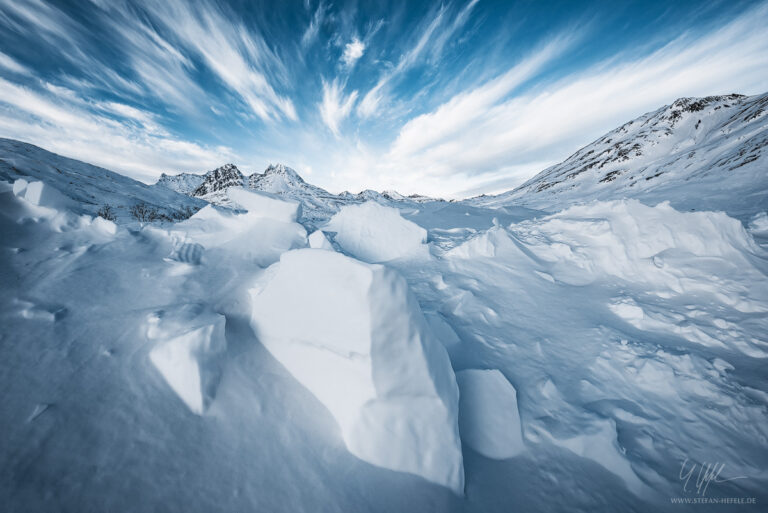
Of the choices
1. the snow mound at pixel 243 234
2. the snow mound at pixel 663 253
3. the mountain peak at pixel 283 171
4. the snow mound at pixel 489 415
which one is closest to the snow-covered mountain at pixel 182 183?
the mountain peak at pixel 283 171

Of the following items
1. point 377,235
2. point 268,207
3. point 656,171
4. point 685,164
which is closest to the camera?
point 268,207

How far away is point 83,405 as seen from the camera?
219 centimetres

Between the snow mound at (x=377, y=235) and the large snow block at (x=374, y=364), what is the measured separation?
14.5 feet

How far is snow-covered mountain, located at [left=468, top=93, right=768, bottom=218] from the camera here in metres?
12.7

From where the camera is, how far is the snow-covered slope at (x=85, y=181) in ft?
71.6

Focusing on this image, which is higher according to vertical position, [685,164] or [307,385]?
[685,164]

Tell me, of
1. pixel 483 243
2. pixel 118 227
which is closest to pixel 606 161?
pixel 483 243

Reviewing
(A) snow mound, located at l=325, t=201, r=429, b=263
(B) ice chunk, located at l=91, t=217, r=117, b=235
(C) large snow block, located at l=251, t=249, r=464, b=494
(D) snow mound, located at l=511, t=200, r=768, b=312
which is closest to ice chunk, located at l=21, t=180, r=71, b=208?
(B) ice chunk, located at l=91, t=217, r=117, b=235

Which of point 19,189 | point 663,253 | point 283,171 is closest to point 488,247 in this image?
point 663,253

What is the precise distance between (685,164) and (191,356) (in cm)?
3927

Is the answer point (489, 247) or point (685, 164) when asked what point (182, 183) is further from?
point (685, 164)

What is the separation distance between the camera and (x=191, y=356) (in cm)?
255

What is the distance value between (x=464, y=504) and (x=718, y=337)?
16.9 ft

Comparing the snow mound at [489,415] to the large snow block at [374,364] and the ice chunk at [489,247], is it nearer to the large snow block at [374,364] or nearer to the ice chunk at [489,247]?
the large snow block at [374,364]
